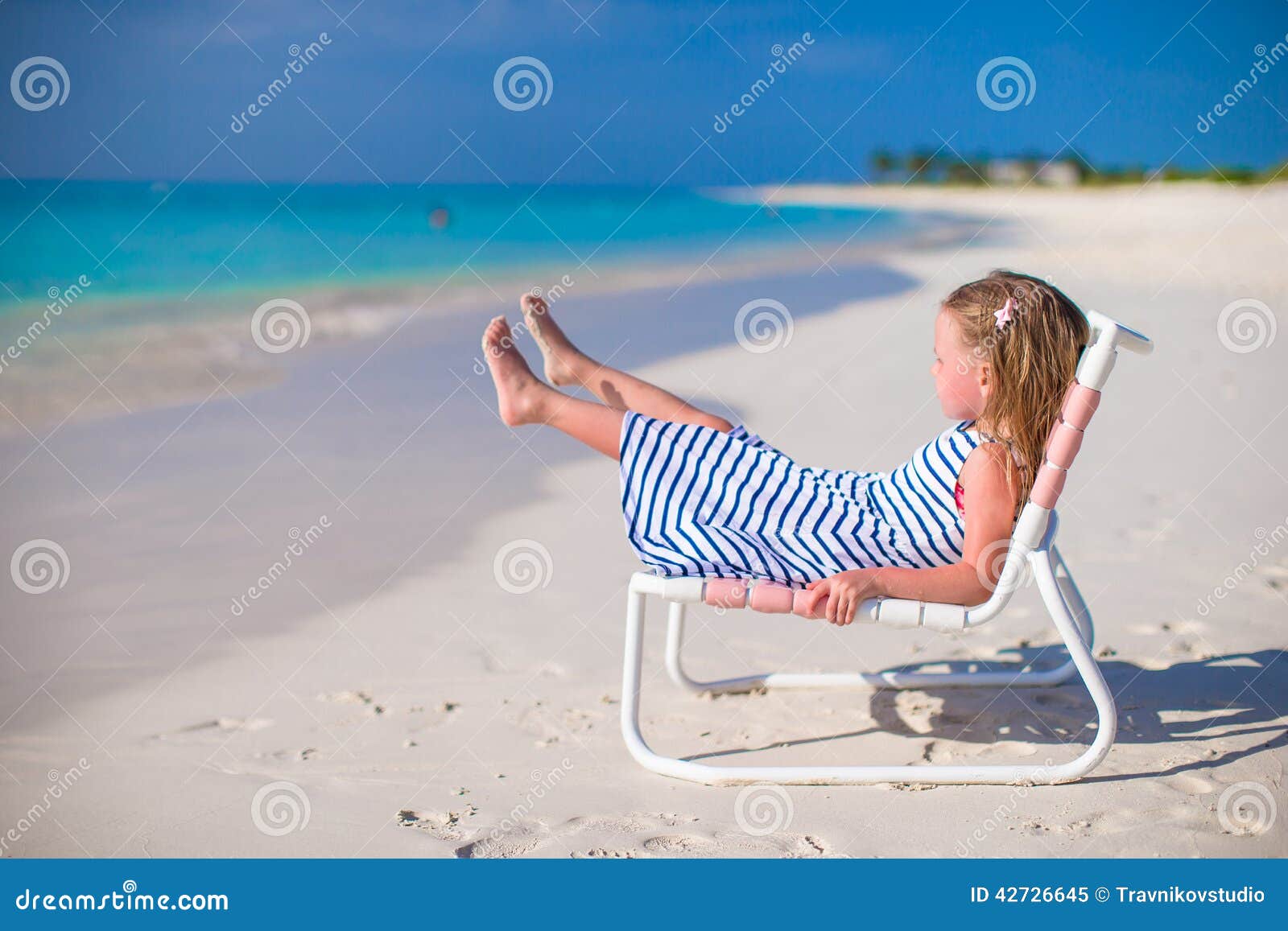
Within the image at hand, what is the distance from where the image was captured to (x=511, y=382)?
112 inches

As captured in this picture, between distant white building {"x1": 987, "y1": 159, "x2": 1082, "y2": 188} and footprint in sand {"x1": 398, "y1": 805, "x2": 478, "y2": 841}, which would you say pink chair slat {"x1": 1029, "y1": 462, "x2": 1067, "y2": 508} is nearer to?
footprint in sand {"x1": 398, "y1": 805, "x2": 478, "y2": 841}

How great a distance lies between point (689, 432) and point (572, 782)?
2.86 ft

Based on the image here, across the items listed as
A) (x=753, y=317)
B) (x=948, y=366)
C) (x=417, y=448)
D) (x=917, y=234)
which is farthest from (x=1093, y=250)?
(x=948, y=366)

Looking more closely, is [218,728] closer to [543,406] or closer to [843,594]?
[543,406]

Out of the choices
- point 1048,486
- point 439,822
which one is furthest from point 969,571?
point 439,822

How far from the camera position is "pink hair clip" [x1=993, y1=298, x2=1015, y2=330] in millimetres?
2645

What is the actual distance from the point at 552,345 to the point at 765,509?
0.68 metres

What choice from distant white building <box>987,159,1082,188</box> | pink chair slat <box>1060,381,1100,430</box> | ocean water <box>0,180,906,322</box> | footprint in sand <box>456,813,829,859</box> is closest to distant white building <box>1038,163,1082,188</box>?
distant white building <box>987,159,1082,188</box>

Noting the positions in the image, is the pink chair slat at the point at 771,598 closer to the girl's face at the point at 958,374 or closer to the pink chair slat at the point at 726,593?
the pink chair slat at the point at 726,593

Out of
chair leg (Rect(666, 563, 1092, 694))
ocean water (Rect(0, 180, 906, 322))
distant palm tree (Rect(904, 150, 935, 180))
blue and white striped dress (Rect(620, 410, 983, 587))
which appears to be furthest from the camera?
distant palm tree (Rect(904, 150, 935, 180))

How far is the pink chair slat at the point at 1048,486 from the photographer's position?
8.16 ft

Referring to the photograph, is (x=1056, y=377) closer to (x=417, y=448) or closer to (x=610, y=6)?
(x=417, y=448)

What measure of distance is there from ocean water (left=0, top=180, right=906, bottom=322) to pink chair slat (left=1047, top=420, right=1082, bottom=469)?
30.2 ft

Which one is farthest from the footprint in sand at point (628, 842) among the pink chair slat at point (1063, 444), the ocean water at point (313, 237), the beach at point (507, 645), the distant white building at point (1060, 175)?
the distant white building at point (1060, 175)
